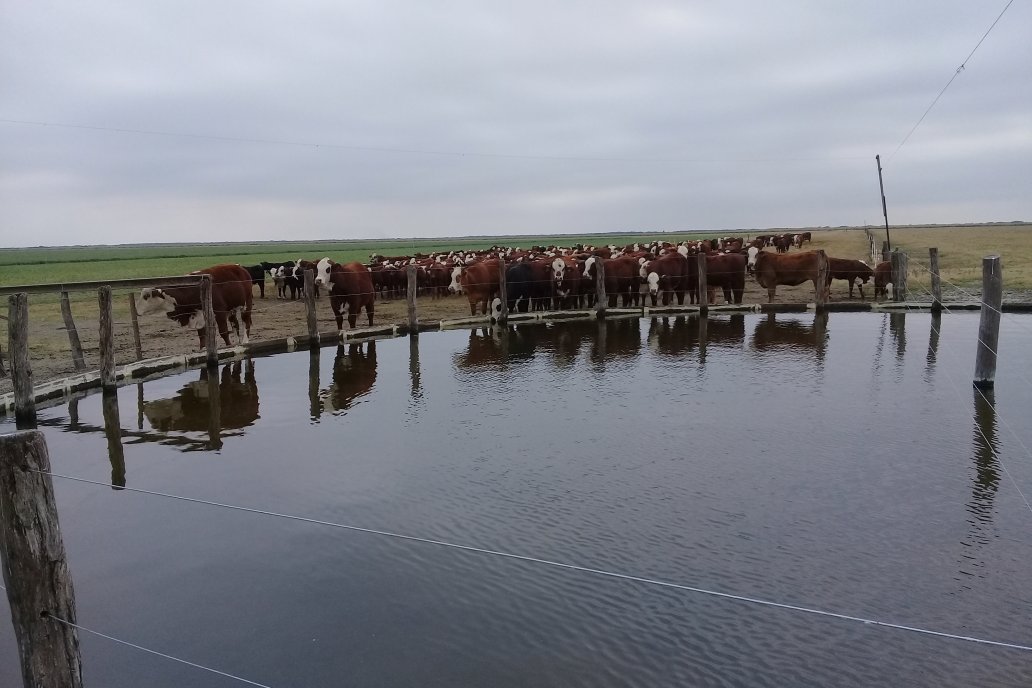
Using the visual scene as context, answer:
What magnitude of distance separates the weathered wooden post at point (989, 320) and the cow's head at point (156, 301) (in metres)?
13.6

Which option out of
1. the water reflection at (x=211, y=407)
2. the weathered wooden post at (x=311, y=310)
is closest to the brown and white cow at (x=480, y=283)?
the weathered wooden post at (x=311, y=310)

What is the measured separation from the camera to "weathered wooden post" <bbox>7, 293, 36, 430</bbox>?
28.9 ft

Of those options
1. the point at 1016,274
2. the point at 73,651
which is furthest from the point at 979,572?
the point at 1016,274

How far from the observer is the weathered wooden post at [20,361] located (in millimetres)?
8820

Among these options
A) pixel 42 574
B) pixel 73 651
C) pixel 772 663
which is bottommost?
pixel 772 663

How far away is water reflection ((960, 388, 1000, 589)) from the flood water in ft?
0.10

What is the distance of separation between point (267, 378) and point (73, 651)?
29.5 ft

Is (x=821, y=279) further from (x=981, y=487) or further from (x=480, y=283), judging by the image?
(x=981, y=487)

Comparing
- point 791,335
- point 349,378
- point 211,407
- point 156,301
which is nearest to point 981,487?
point 791,335

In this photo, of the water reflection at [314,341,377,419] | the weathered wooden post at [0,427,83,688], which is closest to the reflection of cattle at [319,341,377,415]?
→ the water reflection at [314,341,377,419]

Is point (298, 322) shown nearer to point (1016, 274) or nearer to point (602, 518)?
point (602, 518)

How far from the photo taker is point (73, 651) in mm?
3250

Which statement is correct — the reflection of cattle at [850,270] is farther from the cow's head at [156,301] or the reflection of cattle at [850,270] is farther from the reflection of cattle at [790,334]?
the cow's head at [156,301]

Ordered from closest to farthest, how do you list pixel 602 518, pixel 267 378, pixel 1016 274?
pixel 602 518
pixel 267 378
pixel 1016 274
